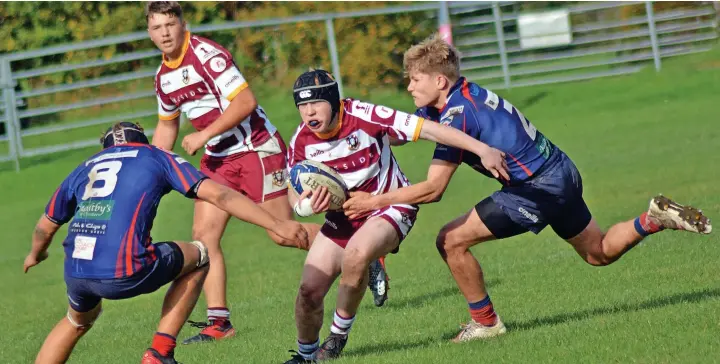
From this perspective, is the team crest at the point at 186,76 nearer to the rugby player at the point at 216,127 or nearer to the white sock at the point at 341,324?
the rugby player at the point at 216,127

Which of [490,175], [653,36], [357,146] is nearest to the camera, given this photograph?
[357,146]

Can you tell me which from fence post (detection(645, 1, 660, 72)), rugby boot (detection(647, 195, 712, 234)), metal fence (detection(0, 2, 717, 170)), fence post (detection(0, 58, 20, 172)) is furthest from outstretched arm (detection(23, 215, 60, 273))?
fence post (detection(645, 1, 660, 72))

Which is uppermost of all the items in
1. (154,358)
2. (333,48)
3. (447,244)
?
(447,244)

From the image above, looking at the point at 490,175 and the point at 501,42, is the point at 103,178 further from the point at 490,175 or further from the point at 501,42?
the point at 501,42

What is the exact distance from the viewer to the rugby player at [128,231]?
6.77 meters

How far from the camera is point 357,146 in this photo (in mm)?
7609

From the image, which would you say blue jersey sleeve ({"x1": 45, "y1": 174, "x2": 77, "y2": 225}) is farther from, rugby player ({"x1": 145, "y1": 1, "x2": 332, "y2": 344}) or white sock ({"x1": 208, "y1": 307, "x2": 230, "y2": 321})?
white sock ({"x1": 208, "y1": 307, "x2": 230, "y2": 321})

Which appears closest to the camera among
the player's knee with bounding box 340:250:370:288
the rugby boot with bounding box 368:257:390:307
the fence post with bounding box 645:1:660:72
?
the player's knee with bounding box 340:250:370:288

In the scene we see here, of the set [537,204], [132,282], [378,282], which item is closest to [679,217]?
[537,204]

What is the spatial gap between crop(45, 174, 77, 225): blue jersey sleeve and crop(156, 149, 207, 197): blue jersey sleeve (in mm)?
573

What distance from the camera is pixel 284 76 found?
26.1 metres

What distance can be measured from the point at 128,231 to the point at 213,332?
8.40 ft

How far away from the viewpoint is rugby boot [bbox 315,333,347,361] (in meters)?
7.57

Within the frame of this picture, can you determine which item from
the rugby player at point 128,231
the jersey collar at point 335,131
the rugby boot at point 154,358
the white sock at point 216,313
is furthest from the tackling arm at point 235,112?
the rugby boot at point 154,358
